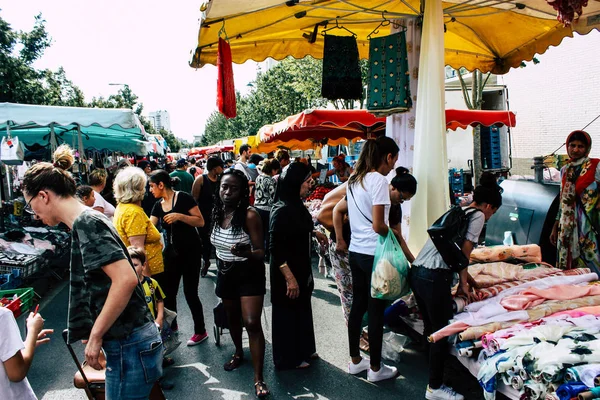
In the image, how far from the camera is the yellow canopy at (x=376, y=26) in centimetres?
516

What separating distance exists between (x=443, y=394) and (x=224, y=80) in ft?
12.7

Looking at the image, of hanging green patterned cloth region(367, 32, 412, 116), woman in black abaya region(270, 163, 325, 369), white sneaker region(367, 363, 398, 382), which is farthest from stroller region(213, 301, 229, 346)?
hanging green patterned cloth region(367, 32, 412, 116)

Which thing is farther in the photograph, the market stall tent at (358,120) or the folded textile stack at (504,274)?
the market stall tent at (358,120)

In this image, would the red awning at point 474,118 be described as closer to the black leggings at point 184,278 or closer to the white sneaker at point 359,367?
the white sneaker at point 359,367

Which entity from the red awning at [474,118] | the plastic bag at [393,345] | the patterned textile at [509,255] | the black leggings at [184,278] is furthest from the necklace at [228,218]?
the red awning at [474,118]

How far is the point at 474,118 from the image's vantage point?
859 cm

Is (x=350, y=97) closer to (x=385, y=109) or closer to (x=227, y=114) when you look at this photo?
(x=385, y=109)

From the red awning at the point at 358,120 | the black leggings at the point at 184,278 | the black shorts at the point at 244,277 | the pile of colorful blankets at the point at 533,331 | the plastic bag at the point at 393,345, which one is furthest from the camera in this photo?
the red awning at the point at 358,120

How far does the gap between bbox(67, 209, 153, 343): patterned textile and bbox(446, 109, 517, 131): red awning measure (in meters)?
7.29

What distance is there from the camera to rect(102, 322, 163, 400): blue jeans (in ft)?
7.61

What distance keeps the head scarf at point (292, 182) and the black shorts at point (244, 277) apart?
2.07ft

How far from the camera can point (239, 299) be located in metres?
4.02

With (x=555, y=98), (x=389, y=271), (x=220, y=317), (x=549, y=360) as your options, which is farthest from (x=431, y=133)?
(x=555, y=98)

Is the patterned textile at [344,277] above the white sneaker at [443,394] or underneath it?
above
